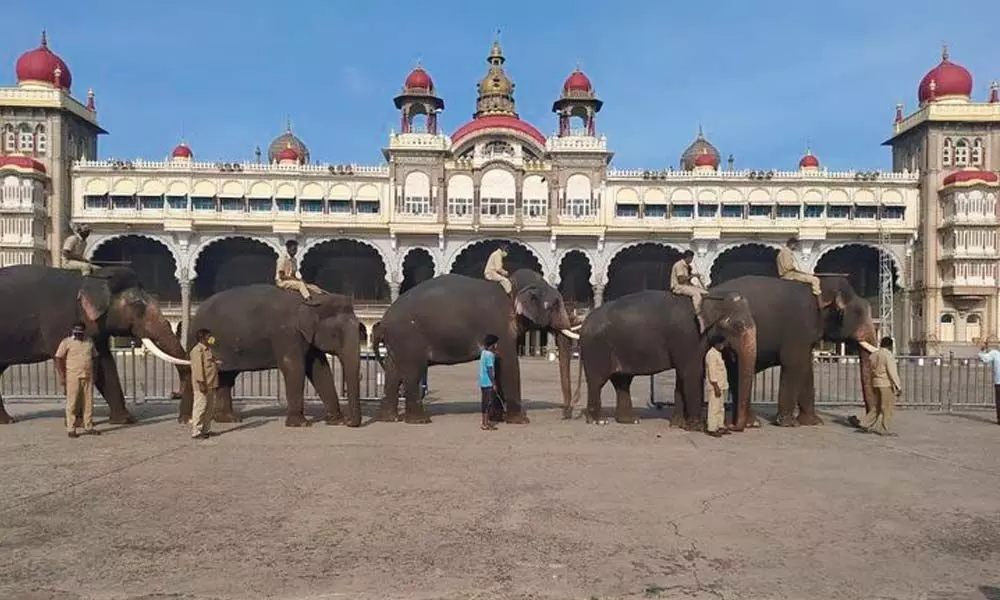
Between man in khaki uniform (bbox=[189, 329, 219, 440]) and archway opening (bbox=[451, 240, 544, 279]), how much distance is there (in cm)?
2826

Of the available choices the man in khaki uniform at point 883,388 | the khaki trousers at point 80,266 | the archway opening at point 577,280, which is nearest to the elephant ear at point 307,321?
the khaki trousers at point 80,266

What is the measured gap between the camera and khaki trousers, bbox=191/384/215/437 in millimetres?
7900

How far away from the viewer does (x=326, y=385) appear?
9352mm

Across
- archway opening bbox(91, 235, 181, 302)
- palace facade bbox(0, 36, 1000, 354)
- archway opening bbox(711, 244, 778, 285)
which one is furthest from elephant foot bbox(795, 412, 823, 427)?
archway opening bbox(91, 235, 181, 302)

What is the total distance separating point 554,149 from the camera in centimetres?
3594

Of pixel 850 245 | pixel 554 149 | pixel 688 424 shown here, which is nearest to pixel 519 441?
pixel 688 424

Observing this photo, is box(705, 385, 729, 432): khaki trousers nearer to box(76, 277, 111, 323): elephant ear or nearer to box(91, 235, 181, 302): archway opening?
box(76, 277, 111, 323): elephant ear

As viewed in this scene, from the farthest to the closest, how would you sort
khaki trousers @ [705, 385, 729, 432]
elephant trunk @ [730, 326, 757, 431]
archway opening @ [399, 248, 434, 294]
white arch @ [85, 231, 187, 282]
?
1. archway opening @ [399, 248, 434, 294]
2. white arch @ [85, 231, 187, 282]
3. elephant trunk @ [730, 326, 757, 431]
4. khaki trousers @ [705, 385, 729, 432]

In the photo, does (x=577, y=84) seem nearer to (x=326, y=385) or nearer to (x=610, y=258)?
(x=610, y=258)

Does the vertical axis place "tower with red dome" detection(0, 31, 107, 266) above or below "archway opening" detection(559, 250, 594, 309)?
above

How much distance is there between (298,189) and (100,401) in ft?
82.5

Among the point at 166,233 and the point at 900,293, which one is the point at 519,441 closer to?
the point at 166,233

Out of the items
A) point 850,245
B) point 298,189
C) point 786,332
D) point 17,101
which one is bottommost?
point 786,332

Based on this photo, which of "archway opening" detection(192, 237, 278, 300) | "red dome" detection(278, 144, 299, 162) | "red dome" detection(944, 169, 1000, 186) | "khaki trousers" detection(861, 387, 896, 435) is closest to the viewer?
"khaki trousers" detection(861, 387, 896, 435)
